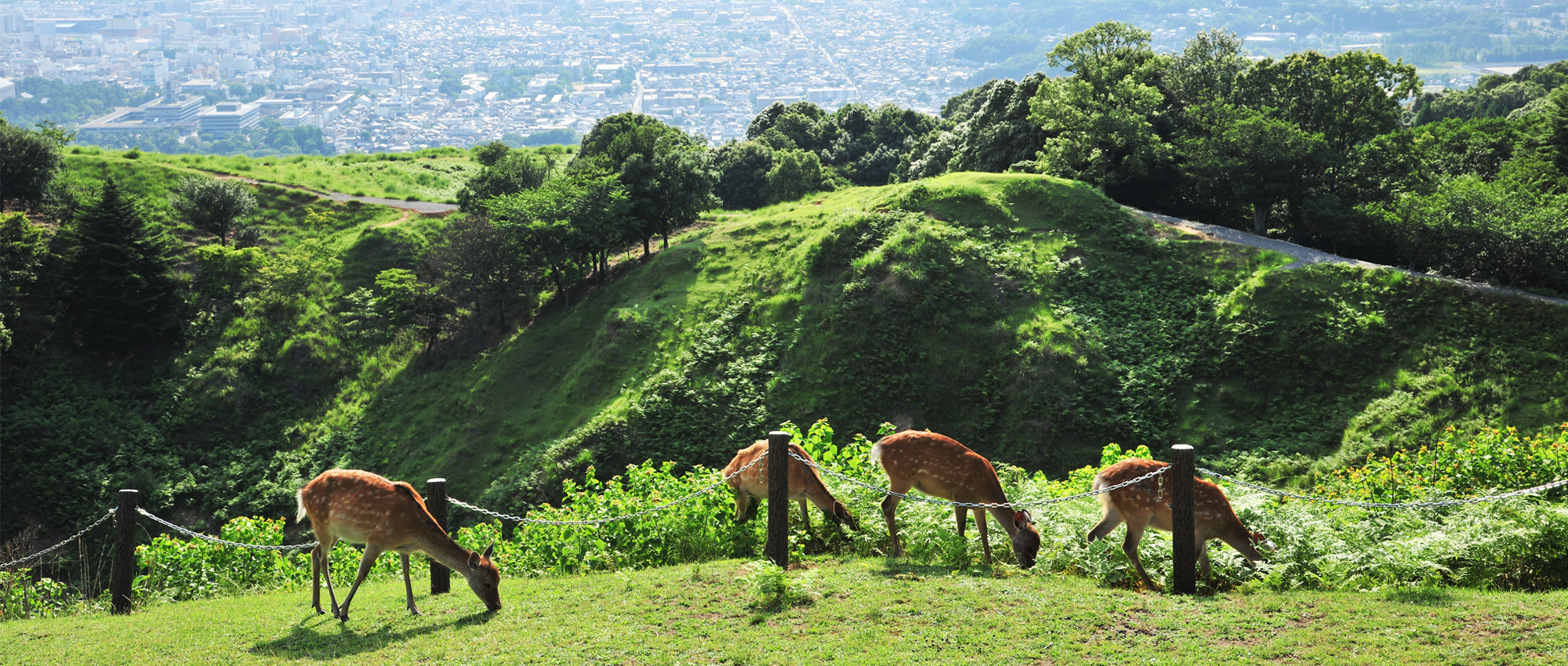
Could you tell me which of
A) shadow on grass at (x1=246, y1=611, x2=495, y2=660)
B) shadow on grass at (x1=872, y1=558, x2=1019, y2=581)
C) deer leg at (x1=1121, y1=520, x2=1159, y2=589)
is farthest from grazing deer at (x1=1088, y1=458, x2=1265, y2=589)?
shadow on grass at (x1=246, y1=611, x2=495, y2=660)

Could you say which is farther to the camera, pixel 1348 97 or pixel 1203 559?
Answer: pixel 1348 97

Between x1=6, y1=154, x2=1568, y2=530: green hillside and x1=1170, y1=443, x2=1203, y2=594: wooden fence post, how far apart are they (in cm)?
1181

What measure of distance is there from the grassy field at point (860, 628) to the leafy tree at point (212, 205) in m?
37.3

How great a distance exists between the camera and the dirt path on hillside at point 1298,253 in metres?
22.3

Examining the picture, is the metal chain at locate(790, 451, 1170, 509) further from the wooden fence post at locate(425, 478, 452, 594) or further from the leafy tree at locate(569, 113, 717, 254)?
the leafy tree at locate(569, 113, 717, 254)

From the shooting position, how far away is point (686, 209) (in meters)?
39.1

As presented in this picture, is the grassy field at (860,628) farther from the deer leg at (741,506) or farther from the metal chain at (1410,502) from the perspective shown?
the deer leg at (741,506)

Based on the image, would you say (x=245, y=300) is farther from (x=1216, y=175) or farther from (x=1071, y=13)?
(x=1071, y=13)

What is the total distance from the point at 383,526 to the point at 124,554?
4.65m

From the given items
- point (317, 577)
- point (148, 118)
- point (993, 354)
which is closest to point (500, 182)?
point (993, 354)

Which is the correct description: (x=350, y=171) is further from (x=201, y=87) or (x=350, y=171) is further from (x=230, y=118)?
(x=201, y=87)

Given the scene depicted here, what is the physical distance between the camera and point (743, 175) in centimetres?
5497

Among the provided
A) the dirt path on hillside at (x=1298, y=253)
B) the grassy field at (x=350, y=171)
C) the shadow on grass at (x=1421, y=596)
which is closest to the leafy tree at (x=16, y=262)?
the grassy field at (x=350, y=171)

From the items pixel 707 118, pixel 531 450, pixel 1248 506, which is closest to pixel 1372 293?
pixel 1248 506
